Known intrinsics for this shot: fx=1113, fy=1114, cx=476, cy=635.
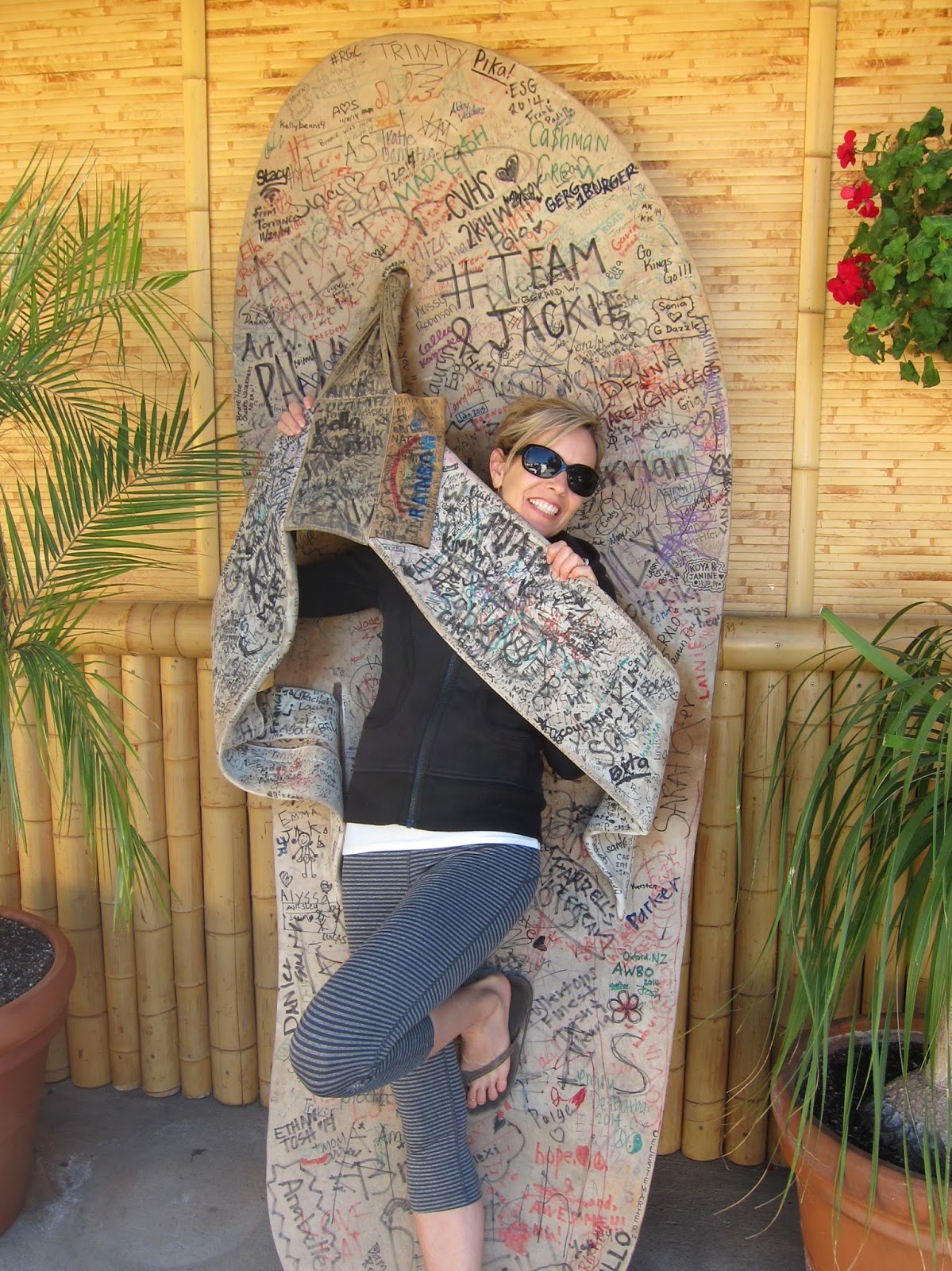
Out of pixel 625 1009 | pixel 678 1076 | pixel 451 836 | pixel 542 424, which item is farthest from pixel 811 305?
pixel 678 1076

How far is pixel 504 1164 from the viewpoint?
218 centimetres

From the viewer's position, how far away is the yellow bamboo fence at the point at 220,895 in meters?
2.34

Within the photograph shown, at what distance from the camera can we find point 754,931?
2.39m

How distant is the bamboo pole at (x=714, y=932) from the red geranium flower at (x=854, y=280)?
0.77 metres

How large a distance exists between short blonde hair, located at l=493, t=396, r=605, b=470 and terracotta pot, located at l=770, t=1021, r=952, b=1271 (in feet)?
4.04

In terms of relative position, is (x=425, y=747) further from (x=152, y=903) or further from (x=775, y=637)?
(x=152, y=903)

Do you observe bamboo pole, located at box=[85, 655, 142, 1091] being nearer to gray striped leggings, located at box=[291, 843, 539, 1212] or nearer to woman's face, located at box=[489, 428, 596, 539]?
gray striped leggings, located at box=[291, 843, 539, 1212]

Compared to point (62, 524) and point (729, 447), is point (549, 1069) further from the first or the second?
point (62, 524)

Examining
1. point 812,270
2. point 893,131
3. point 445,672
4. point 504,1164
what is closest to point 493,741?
point 445,672

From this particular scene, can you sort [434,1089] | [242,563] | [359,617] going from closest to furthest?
1. [434,1089]
2. [242,563]
3. [359,617]

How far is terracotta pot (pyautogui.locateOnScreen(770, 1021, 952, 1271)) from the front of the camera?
1778 mm

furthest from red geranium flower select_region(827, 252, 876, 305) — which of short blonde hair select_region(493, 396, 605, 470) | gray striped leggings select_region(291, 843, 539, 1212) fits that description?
gray striped leggings select_region(291, 843, 539, 1212)

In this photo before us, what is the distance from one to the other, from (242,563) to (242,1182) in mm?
1360
